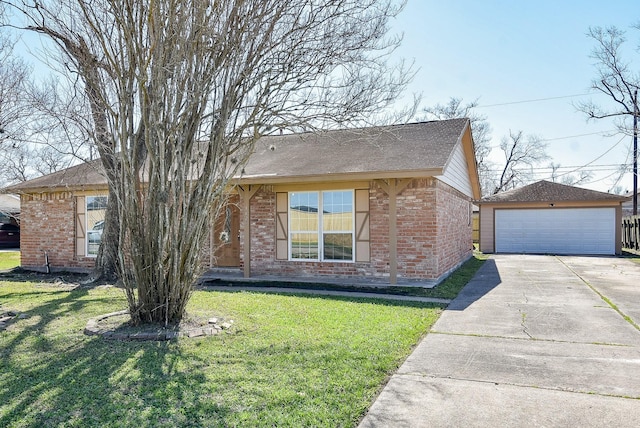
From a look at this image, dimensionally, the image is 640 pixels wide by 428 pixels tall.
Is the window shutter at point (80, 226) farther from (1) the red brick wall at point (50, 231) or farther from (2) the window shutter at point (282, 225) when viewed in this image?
(2) the window shutter at point (282, 225)

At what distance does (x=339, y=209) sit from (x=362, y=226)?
689 mm

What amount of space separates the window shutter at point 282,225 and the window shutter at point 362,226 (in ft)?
5.87

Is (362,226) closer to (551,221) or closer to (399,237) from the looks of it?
(399,237)

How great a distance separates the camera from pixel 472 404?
347 centimetres

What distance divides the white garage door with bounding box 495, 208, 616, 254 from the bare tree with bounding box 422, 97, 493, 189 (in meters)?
13.3

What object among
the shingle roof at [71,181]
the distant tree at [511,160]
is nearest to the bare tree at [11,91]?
the shingle roof at [71,181]

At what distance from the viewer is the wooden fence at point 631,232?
19375mm

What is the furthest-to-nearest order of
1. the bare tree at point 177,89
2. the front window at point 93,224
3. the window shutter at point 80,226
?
the window shutter at point 80,226 → the front window at point 93,224 → the bare tree at point 177,89

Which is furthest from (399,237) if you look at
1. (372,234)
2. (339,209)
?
(339,209)

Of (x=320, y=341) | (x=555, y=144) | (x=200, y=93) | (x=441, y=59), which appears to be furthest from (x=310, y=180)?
(x=555, y=144)

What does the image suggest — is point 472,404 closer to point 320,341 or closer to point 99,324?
point 320,341

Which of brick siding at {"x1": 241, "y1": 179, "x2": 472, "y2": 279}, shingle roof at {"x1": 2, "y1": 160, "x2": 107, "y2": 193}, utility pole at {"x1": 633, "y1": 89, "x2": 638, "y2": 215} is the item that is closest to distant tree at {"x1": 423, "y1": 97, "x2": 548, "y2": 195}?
utility pole at {"x1": 633, "y1": 89, "x2": 638, "y2": 215}

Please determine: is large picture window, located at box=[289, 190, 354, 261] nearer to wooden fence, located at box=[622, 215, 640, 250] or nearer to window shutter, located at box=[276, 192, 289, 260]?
window shutter, located at box=[276, 192, 289, 260]

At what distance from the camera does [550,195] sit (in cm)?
1900
